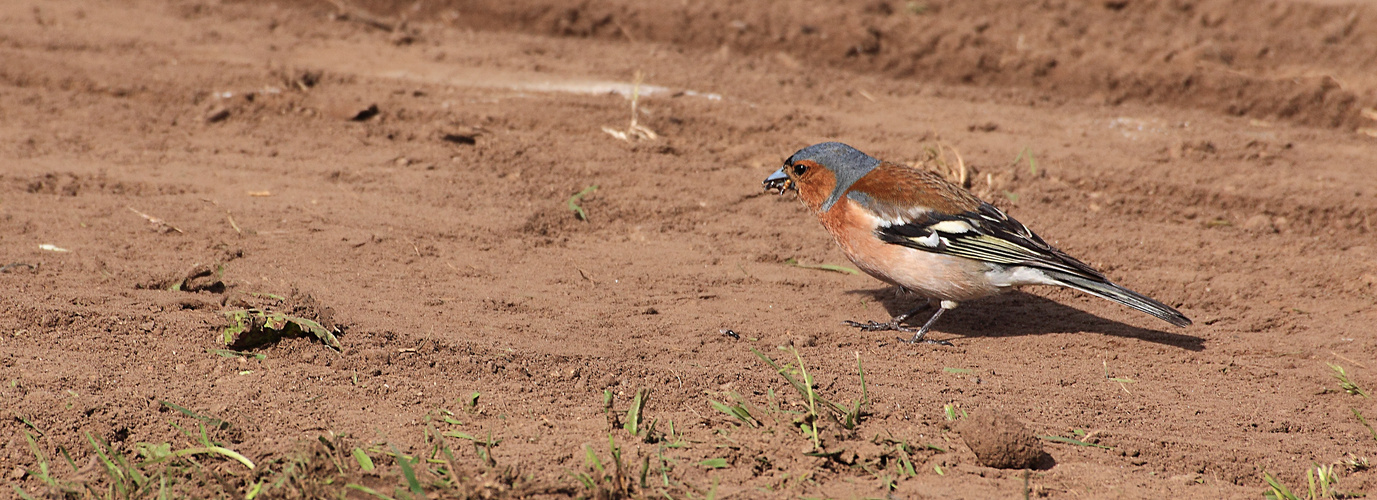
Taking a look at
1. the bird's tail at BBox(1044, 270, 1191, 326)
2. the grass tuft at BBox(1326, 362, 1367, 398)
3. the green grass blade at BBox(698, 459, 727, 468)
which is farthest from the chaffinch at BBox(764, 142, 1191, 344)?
the green grass blade at BBox(698, 459, 727, 468)

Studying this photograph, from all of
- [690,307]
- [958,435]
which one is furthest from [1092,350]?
[690,307]

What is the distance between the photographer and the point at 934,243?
16.3 feet

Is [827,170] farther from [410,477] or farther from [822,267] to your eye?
[410,477]

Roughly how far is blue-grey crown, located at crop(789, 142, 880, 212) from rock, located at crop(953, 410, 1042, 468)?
176 centimetres

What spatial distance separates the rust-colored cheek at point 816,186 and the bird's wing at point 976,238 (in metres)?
0.40

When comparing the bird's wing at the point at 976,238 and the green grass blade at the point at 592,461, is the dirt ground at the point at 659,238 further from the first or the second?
the bird's wing at the point at 976,238

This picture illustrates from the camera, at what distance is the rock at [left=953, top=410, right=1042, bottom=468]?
3.63 meters

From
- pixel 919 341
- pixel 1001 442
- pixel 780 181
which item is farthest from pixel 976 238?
pixel 1001 442

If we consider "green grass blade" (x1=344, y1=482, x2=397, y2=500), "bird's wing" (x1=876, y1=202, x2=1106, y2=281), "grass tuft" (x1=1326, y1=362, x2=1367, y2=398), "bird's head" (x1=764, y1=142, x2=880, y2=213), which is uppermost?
"bird's head" (x1=764, y1=142, x2=880, y2=213)

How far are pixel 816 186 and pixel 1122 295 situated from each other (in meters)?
1.55

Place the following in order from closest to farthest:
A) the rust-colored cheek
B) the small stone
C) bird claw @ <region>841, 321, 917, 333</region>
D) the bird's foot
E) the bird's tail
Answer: the bird's tail → the bird's foot → bird claw @ <region>841, 321, 917, 333</region> → the rust-colored cheek → the small stone

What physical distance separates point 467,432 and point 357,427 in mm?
395

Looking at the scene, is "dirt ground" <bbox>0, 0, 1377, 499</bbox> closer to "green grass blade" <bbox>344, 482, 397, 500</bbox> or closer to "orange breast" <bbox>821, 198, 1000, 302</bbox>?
"green grass blade" <bbox>344, 482, 397, 500</bbox>

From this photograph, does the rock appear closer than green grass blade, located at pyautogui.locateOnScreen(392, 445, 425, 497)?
No
